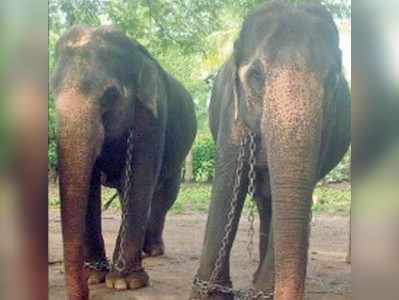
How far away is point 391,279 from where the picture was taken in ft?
4.17

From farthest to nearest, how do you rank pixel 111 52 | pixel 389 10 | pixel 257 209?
1. pixel 111 52
2. pixel 257 209
3. pixel 389 10

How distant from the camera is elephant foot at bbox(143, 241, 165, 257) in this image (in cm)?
221

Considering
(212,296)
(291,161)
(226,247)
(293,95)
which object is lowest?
(212,296)

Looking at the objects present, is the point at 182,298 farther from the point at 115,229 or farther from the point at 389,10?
the point at 389,10

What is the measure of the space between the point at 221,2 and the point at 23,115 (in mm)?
660

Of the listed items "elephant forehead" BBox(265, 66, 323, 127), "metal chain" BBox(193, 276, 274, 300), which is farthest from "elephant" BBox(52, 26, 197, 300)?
"elephant forehead" BBox(265, 66, 323, 127)

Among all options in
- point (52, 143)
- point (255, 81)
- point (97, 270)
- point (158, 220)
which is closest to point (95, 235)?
point (97, 270)

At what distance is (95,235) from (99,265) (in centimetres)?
14

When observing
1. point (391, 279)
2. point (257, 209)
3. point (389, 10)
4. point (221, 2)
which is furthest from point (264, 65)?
point (391, 279)

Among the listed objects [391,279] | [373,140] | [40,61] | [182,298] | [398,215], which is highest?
[40,61]

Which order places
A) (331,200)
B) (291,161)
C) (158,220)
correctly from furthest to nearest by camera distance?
(158,220) → (331,200) → (291,161)

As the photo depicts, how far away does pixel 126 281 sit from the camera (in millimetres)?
2115

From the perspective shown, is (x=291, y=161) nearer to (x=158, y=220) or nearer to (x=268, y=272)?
(x=268, y=272)

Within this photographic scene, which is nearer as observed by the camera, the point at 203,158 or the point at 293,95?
the point at 293,95
